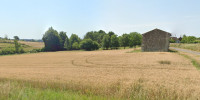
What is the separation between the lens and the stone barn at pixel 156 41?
39.5 meters

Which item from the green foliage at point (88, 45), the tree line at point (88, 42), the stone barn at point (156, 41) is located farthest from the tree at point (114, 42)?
the stone barn at point (156, 41)

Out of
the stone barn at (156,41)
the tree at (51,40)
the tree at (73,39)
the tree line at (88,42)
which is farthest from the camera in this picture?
the tree at (73,39)

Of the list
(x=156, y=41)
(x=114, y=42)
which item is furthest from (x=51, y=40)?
(x=156, y=41)

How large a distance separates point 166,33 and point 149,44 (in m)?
6.40

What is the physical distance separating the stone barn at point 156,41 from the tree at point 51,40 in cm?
6260

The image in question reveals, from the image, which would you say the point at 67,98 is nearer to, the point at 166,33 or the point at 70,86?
the point at 70,86

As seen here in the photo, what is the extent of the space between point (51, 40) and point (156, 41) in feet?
222

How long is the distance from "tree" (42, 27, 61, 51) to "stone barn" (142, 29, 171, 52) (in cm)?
6260

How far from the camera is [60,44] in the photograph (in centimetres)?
8644

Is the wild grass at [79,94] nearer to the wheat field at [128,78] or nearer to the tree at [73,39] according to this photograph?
the wheat field at [128,78]

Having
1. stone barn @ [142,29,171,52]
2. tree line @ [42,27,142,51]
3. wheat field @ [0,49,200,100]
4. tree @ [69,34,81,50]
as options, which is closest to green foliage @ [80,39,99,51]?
tree line @ [42,27,142,51]

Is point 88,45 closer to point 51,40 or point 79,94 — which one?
point 51,40

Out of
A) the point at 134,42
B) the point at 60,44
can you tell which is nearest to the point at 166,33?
the point at 134,42

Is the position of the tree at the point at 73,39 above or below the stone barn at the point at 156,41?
above
